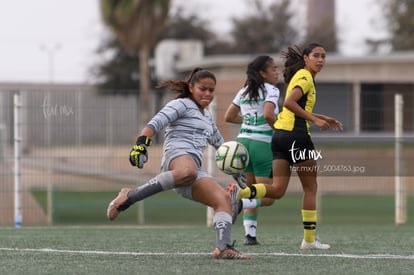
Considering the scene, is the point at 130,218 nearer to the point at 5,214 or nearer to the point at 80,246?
the point at 5,214

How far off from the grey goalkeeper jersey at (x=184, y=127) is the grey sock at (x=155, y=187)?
0.31m

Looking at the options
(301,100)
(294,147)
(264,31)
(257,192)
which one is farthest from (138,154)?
(264,31)

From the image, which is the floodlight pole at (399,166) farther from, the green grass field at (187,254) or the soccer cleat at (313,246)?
the soccer cleat at (313,246)

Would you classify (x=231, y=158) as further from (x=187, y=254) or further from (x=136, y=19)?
(x=136, y=19)

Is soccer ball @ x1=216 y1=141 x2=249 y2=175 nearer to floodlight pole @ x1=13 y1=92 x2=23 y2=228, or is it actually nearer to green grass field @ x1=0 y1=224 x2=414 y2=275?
green grass field @ x1=0 y1=224 x2=414 y2=275

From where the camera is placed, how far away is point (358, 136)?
20.0 m

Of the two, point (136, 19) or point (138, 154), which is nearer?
point (138, 154)

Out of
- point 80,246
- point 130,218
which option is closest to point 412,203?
point 130,218

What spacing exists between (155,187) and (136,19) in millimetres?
30343

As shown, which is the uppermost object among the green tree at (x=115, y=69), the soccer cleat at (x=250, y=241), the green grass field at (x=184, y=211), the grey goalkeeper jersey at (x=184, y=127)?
the green tree at (x=115, y=69)

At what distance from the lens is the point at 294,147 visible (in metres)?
9.97

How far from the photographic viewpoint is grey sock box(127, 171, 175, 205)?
8.73 metres

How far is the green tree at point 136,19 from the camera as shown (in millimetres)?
38094

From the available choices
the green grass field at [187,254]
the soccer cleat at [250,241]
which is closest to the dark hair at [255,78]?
the soccer cleat at [250,241]
